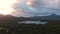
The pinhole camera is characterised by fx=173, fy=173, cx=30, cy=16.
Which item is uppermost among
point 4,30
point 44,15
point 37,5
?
point 37,5

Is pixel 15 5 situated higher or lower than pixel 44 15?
higher

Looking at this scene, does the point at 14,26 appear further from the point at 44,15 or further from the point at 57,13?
the point at 57,13

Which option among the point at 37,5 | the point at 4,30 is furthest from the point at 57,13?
the point at 4,30

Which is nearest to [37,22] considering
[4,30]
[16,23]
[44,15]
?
[44,15]

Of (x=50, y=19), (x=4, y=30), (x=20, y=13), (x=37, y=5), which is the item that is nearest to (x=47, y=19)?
(x=50, y=19)

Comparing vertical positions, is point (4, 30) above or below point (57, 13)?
below

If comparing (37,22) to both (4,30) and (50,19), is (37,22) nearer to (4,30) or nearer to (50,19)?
(50,19)

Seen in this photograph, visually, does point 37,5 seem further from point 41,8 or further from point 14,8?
point 14,8
